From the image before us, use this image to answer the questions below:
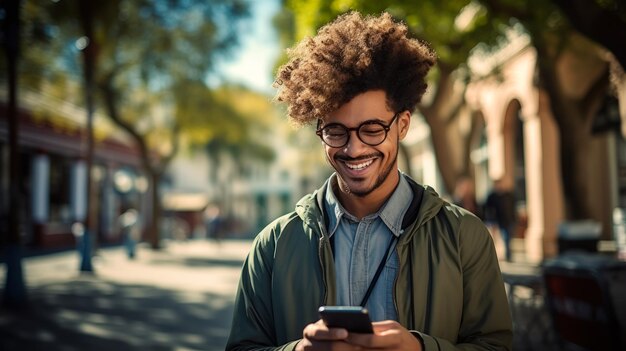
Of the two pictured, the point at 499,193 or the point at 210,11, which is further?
the point at 210,11

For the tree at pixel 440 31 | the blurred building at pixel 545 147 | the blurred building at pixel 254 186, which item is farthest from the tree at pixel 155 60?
the blurred building at pixel 254 186

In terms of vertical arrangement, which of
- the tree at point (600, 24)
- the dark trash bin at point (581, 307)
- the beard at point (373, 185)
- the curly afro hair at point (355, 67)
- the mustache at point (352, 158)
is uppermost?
the tree at point (600, 24)

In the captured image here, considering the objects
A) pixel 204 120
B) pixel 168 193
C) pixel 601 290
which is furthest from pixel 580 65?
pixel 168 193

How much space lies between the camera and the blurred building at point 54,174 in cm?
2352

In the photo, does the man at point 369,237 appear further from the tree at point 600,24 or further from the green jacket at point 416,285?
the tree at point 600,24

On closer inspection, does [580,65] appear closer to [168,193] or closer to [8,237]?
[8,237]

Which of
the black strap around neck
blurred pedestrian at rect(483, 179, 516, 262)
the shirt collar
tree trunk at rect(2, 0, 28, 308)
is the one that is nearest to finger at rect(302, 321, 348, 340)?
the black strap around neck

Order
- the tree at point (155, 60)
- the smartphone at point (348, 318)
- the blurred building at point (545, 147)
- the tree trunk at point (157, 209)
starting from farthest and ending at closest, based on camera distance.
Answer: the tree trunk at point (157, 209) < the tree at point (155, 60) < the blurred building at point (545, 147) < the smartphone at point (348, 318)

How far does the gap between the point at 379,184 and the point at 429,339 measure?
0.55m

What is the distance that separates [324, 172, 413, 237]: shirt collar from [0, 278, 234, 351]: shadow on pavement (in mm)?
5131

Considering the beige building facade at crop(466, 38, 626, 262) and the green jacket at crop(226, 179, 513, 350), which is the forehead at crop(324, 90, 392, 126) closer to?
the green jacket at crop(226, 179, 513, 350)

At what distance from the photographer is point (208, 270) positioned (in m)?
17.0

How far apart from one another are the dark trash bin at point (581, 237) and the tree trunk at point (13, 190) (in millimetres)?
8331

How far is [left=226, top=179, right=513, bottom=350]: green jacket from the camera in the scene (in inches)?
82.0
